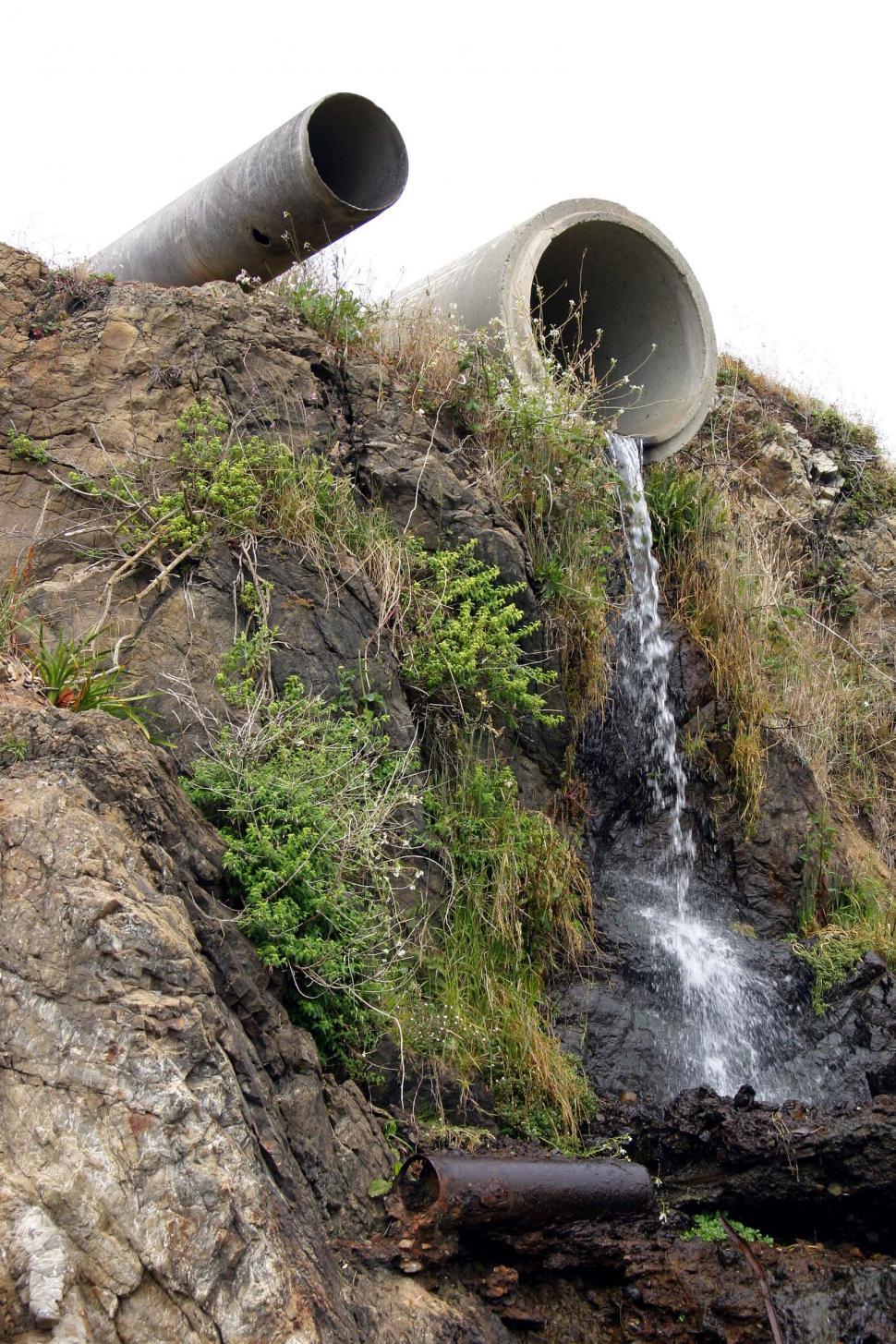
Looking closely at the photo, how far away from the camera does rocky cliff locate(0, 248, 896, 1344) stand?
2.50 m

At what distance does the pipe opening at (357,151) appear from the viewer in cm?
611

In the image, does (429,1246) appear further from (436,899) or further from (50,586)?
(50,586)

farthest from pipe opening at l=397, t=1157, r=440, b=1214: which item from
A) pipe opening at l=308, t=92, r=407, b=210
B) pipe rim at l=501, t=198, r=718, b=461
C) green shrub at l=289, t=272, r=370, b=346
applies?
pipe opening at l=308, t=92, r=407, b=210

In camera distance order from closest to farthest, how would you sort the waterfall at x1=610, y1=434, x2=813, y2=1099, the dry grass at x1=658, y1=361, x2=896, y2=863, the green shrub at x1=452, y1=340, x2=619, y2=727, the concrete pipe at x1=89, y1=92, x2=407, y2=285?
the waterfall at x1=610, y1=434, x2=813, y2=1099
the concrete pipe at x1=89, y1=92, x2=407, y2=285
the green shrub at x1=452, y1=340, x2=619, y2=727
the dry grass at x1=658, y1=361, x2=896, y2=863

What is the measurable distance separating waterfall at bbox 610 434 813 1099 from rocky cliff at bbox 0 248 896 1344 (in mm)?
184

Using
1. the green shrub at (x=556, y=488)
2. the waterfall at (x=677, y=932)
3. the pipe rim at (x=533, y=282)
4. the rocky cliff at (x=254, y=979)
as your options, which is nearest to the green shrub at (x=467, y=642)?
the rocky cliff at (x=254, y=979)

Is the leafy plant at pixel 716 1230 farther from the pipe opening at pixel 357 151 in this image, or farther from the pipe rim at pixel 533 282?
the pipe opening at pixel 357 151

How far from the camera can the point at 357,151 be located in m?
6.32

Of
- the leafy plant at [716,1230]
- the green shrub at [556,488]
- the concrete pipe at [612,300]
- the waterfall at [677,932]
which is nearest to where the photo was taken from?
the leafy plant at [716,1230]

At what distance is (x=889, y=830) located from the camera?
25.7 ft

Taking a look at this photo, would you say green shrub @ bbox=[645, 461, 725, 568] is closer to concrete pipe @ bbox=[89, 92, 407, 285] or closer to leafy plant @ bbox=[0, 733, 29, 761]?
concrete pipe @ bbox=[89, 92, 407, 285]

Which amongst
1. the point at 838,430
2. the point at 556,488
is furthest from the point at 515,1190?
the point at 838,430

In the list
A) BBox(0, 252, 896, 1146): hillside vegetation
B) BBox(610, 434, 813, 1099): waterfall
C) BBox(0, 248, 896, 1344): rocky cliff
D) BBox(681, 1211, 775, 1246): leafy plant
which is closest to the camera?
BBox(0, 248, 896, 1344): rocky cliff

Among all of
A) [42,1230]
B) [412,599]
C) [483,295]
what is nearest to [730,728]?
[412,599]
